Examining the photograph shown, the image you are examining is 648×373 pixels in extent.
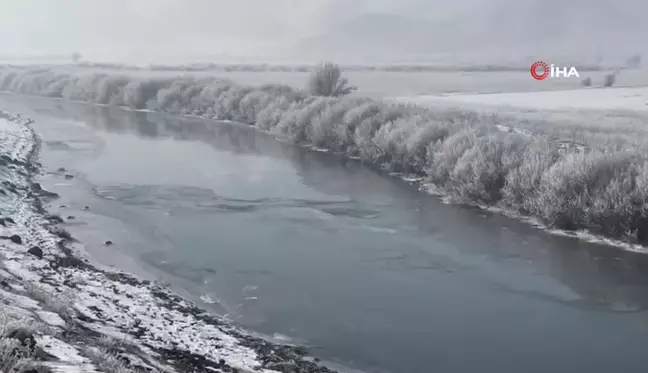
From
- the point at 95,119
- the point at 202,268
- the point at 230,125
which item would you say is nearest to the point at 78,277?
the point at 202,268

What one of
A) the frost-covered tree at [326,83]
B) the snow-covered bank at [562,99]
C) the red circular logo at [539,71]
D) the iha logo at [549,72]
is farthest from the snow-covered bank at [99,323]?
the iha logo at [549,72]

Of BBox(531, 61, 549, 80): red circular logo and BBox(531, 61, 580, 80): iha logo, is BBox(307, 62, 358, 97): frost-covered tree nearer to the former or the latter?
BBox(531, 61, 549, 80): red circular logo

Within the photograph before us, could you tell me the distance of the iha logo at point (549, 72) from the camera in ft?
161

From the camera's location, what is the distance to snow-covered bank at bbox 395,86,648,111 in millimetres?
31625

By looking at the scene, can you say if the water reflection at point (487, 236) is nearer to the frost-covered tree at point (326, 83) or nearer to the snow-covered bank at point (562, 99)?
the snow-covered bank at point (562, 99)

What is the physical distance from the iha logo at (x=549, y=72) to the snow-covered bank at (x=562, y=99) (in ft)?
29.8

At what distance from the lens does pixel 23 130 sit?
99.9ft

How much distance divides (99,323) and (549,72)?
48.8 m

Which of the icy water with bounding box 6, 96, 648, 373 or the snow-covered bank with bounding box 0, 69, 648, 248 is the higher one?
the snow-covered bank with bounding box 0, 69, 648, 248

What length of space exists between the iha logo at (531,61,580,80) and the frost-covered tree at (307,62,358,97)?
15.7 metres

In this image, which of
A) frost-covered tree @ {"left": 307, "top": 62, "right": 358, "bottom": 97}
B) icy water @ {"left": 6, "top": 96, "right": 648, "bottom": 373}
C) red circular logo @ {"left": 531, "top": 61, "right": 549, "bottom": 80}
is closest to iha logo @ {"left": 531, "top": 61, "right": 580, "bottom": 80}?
red circular logo @ {"left": 531, "top": 61, "right": 549, "bottom": 80}

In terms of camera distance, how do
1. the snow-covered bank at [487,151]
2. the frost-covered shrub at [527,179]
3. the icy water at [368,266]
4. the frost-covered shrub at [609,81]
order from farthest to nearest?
the frost-covered shrub at [609,81]
the frost-covered shrub at [527,179]
the snow-covered bank at [487,151]
the icy water at [368,266]

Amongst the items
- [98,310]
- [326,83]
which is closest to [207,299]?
[98,310]

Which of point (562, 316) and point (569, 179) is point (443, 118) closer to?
point (569, 179)
